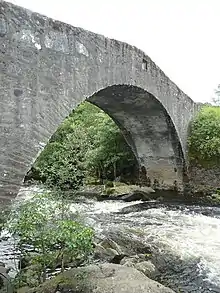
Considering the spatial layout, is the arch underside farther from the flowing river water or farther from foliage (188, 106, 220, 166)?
the flowing river water

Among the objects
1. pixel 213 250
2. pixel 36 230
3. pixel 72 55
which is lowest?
pixel 213 250

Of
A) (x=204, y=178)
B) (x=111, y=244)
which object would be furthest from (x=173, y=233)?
(x=204, y=178)

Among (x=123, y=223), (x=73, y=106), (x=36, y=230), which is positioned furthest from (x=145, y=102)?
(x=36, y=230)

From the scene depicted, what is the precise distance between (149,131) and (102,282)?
12200 mm

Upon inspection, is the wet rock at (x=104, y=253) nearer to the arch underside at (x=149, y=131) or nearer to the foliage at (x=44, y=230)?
the foliage at (x=44, y=230)

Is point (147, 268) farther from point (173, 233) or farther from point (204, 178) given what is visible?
point (204, 178)

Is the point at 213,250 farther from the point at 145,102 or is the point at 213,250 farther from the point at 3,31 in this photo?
the point at 145,102

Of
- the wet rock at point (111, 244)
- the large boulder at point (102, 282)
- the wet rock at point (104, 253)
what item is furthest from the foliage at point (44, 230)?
the wet rock at point (111, 244)

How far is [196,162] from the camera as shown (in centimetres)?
1797

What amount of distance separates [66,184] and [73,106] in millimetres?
1633

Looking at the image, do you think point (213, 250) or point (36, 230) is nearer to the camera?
point (36, 230)

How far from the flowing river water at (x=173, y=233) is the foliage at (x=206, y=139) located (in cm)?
406

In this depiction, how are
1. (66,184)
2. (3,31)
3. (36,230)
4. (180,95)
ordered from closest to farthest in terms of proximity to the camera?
(36,230), (3,31), (66,184), (180,95)

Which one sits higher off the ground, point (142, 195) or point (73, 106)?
point (73, 106)
